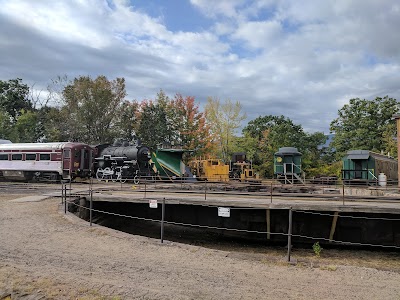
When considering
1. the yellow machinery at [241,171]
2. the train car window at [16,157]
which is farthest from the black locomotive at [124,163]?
the yellow machinery at [241,171]

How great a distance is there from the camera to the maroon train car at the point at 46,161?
27.4m

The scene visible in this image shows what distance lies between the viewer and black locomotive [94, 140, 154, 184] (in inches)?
1099

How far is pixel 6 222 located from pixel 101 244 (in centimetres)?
450

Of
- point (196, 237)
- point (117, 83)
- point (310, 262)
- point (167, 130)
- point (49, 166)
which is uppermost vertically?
point (117, 83)

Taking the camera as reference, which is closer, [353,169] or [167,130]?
[353,169]

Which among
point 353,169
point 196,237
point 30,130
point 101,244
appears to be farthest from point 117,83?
point 101,244

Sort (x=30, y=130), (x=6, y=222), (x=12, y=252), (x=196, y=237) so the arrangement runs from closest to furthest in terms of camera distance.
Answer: (x=12, y=252) < (x=6, y=222) < (x=196, y=237) < (x=30, y=130)

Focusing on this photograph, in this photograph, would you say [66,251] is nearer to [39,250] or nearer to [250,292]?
[39,250]

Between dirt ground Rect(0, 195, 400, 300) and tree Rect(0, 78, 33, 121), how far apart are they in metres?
52.3

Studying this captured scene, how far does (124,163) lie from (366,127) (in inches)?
1228

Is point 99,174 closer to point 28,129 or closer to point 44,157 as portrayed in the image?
point 44,157

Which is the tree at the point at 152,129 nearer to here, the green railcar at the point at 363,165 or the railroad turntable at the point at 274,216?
the green railcar at the point at 363,165

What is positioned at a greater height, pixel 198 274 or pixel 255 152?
pixel 255 152

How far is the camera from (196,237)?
15.2 metres
